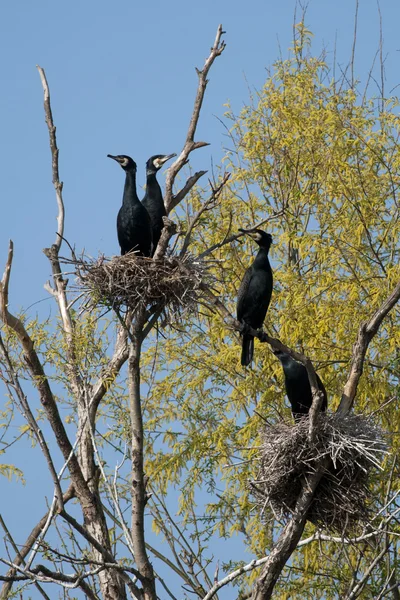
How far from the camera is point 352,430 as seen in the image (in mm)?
6117

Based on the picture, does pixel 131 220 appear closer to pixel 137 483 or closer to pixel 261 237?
pixel 261 237

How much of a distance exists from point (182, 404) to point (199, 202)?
217 cm

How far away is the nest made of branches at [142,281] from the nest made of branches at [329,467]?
3.39 ft

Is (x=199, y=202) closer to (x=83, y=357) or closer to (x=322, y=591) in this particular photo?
(x=83, y=357)

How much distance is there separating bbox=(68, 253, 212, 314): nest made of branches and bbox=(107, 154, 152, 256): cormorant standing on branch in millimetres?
809

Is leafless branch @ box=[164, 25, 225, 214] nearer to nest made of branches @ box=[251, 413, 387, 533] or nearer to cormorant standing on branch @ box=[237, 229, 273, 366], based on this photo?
cormorant standing on branch @ box=[237, 229, 273, 366]

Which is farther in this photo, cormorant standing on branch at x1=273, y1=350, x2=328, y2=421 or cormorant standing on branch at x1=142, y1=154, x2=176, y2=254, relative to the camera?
cormorant standing on branch at x1=142, y1=154, x2=176, y2=254

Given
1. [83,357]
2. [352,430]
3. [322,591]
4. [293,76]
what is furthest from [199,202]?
[352,430]

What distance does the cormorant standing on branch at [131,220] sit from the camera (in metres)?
7.48

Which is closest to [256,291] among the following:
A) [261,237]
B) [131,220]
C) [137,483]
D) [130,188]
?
[261,237]

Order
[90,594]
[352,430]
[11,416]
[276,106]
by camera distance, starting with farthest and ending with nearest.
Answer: [276,106] < [11,416] < [90,594] < [352,430]

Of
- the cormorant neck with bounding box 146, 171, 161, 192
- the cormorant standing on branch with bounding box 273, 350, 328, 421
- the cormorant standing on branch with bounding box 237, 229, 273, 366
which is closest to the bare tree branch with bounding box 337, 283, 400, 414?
the cormorant standing on branch with bounding box 273, 350, 328, 421

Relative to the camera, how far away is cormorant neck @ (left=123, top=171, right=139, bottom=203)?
7570 mm

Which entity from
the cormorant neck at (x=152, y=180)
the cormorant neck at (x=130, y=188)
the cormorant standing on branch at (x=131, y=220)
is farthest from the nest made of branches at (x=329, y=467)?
the cormorant neck at (x=152, y=180)
